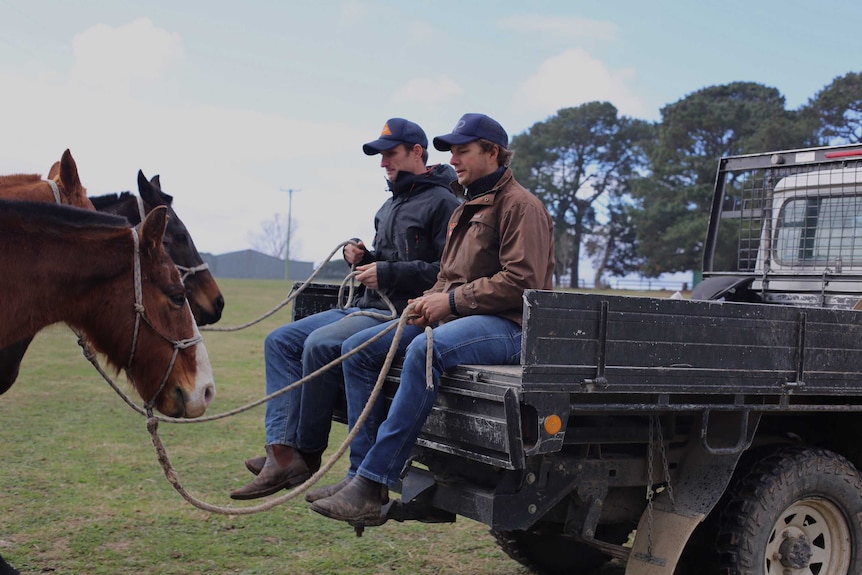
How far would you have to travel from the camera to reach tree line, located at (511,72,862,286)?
124ft

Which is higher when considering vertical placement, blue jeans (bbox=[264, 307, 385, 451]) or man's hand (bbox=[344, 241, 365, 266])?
man's hand (bbox=[344, 241, 365, 266])

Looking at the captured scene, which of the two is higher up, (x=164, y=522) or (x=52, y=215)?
(x=52, y=215)

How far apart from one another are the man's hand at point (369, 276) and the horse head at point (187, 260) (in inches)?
124

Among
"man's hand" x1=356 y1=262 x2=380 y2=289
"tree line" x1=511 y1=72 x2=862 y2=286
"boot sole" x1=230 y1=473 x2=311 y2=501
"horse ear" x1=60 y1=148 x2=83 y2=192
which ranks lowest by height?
"boot sole" x1=230 y1=473 x2=311 y2=501

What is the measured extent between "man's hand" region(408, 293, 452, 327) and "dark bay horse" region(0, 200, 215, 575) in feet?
3.18

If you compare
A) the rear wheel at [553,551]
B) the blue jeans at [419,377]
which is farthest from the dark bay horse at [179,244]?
the blue jeans at [419,377]

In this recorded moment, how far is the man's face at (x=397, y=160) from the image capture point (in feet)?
14.9

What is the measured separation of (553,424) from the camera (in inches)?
123

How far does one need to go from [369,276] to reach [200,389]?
112 centimetres

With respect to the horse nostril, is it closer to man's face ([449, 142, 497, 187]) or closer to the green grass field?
the green grass field

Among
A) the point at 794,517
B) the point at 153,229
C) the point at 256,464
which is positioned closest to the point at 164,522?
the point at 256,464

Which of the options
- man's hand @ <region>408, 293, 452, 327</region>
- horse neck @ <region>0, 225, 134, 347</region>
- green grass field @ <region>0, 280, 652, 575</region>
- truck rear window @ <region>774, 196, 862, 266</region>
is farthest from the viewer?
truck rear window @ <region>774, 196, 862, 266</region>

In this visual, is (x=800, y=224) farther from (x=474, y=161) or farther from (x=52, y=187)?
(x=52, y=187)

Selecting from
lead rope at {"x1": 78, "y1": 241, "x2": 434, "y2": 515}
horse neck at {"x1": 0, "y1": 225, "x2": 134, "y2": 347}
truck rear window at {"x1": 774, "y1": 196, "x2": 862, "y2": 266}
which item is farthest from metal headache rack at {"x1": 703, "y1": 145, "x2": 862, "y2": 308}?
horse neck at {"x1": 0, "y1": 225, "x2": 134, "y2": 347}
